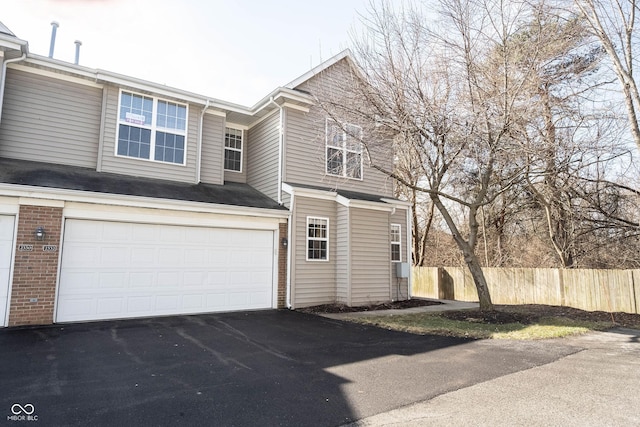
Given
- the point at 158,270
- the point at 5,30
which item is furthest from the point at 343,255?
the point at 5,30

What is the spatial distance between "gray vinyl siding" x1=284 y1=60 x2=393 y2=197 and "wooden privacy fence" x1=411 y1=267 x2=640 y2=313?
596 cm

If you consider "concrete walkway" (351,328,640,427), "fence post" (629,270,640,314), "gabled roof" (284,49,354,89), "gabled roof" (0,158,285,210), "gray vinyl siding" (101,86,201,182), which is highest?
"gabled roof" (284,49,354,89)

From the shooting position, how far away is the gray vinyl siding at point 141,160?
1019 cm

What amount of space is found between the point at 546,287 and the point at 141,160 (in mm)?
13373

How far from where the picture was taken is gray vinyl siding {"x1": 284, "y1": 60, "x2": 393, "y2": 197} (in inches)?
459

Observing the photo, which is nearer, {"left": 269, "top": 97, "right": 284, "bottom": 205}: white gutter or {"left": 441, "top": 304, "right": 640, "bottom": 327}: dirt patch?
{"left": 441, "top": 304, "right": 640, "bottom": 327}: dirt patch

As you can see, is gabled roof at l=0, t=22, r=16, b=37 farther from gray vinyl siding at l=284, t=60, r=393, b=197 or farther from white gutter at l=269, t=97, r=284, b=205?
gray vinyl siding at l=284, t=60, r=393, b=197

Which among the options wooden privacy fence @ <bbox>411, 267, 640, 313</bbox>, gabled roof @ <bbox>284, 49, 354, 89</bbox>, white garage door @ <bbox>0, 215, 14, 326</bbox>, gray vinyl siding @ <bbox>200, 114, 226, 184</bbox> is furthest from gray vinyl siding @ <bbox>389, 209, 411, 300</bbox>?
white garage door @ <bbox>0, 215, 14, 326</bbox>

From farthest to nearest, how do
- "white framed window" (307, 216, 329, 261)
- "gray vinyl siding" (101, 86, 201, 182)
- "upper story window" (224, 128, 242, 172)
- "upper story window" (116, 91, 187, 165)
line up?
"upper story window" (224, 128, 242, 172)
"white framed window" (307, 216, 329, 261)
"upper story window" (116, 91, 187, 165)
"gray vinyl siding" (101, 86, 201, 182)

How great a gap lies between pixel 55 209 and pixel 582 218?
1555 centimetres

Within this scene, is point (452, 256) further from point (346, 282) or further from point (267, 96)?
point (267, 96)

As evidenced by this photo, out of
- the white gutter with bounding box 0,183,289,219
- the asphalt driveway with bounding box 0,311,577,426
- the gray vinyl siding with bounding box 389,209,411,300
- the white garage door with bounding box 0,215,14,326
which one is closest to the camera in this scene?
the asphalt driveway with bounding box 0,311,577,426

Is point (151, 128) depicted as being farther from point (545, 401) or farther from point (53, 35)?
point (545, 401)

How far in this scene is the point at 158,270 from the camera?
8891 mm
